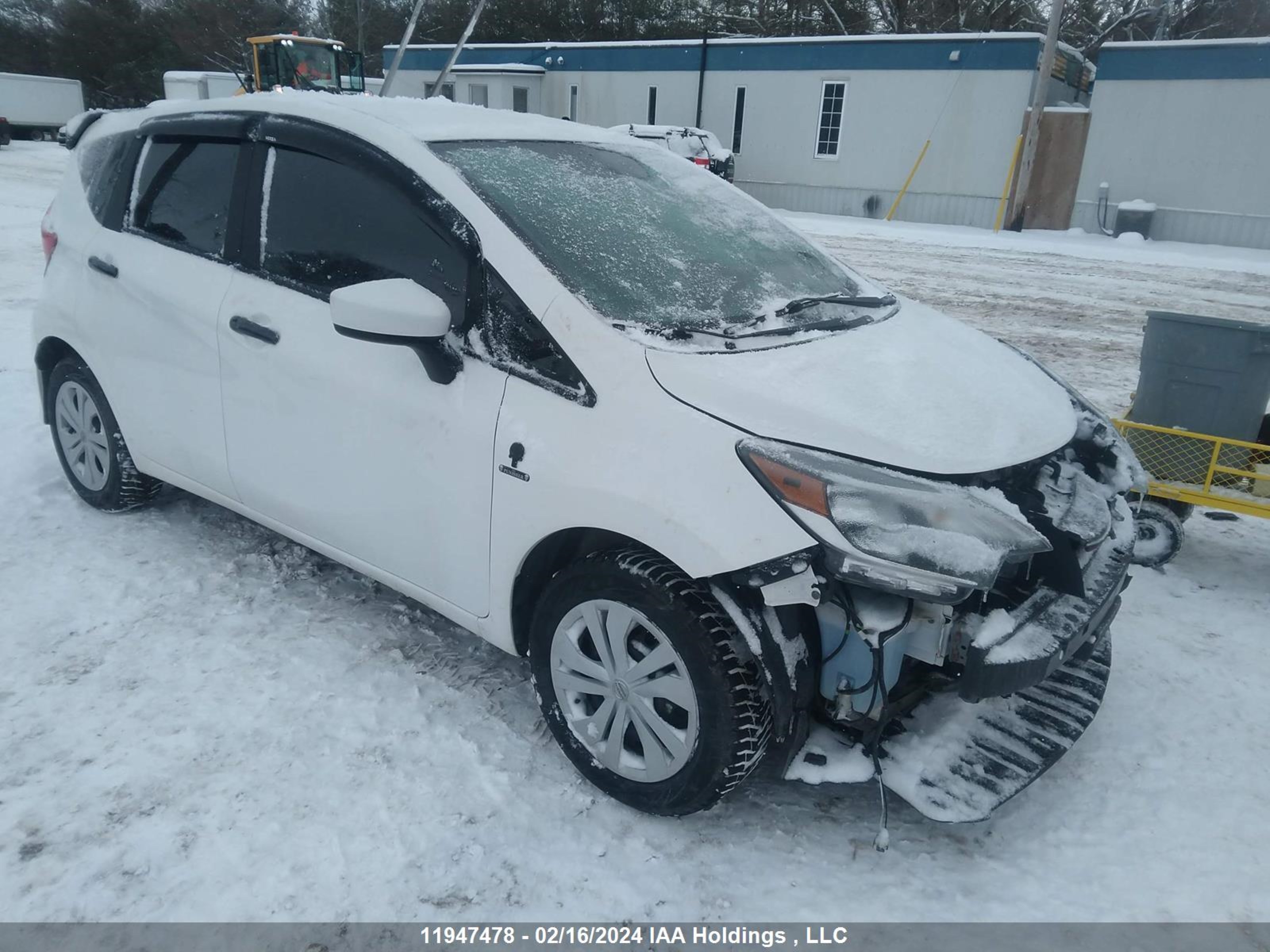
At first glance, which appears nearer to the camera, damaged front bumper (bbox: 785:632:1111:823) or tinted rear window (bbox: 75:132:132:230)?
damaged front bumper (bbox: 785:632:1111:823)

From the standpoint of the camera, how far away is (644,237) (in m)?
2.98

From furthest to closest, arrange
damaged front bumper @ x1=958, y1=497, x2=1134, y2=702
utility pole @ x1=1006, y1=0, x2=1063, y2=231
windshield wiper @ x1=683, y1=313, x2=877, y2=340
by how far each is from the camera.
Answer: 1. utility pole @ x1=1006, y1=0, x2=1063, y2=231
2. windshield wiper @ x1=683, y1=313, x2=877, y2=340
3. damaged front bumper @ x1=958, y1=497, x2=1134, y2=702

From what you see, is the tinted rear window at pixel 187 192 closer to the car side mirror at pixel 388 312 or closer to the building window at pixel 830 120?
the car side mirror at pixel 388 312

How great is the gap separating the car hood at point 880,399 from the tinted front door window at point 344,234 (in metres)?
0.78

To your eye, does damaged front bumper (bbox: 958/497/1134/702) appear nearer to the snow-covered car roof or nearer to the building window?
the snow-covered car roof

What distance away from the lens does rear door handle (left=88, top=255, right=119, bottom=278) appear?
373cm

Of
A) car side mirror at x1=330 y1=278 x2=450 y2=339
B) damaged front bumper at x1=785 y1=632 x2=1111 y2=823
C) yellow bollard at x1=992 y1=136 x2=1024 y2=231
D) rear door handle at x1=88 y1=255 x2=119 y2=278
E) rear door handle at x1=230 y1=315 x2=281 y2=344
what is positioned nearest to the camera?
damaged front bumper at x1=785 y1=632 x2=1111 y2=823

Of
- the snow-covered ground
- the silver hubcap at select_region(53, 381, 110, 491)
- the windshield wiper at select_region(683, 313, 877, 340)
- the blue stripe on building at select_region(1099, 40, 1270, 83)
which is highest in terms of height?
the blue stripe on building at select_region(1099, 40, 1270, 83)

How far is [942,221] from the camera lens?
2178 cm

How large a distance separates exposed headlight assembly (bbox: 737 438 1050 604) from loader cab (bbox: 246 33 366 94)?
2271cm

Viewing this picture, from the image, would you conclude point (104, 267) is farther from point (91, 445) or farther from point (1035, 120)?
point (1035, 120)

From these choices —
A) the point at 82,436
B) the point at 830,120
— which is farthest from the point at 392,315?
the point at 830,120
